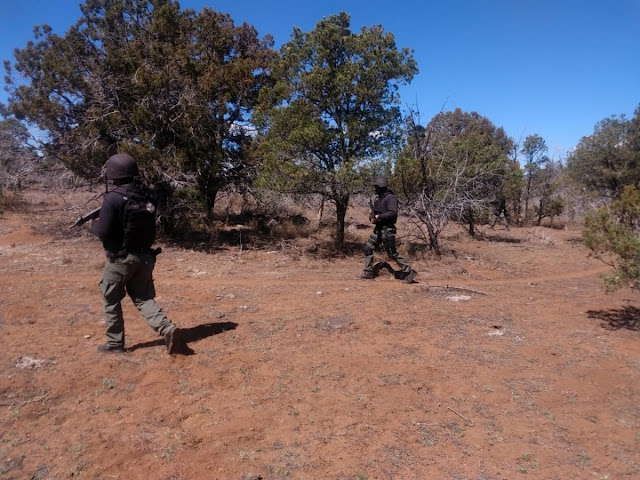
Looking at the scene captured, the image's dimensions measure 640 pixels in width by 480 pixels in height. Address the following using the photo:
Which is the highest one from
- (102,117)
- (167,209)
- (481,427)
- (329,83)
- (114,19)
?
(114,19)

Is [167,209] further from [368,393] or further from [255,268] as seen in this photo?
[368,393]

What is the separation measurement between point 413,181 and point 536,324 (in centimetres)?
585

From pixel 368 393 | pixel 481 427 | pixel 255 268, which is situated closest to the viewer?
pixel 481 427

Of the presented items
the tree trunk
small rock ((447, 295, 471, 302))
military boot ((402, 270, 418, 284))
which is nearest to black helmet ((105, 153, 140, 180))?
small rock ((447, 295, 471, 302))

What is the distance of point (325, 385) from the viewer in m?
4.01

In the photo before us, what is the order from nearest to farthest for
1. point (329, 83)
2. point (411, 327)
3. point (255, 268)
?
Result: point (411, 327), point (255, 268), point (329, 83)

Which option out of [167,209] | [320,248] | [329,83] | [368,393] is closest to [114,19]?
[167,209]

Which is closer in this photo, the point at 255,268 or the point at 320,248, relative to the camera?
the point at 255,268

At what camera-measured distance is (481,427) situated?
11.0 ft

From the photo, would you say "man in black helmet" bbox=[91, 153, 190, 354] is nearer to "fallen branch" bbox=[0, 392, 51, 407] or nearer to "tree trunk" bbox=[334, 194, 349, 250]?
"fallen branch" bbox=[0, 392, 51, 407]

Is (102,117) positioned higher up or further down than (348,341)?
higher up

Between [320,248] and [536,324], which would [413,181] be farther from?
[536,324]

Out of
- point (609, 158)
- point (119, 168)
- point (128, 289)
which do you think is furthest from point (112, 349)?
point (609, 158)

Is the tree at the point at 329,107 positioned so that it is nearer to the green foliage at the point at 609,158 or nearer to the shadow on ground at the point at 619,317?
the shadow on ground at the point at 619,317
